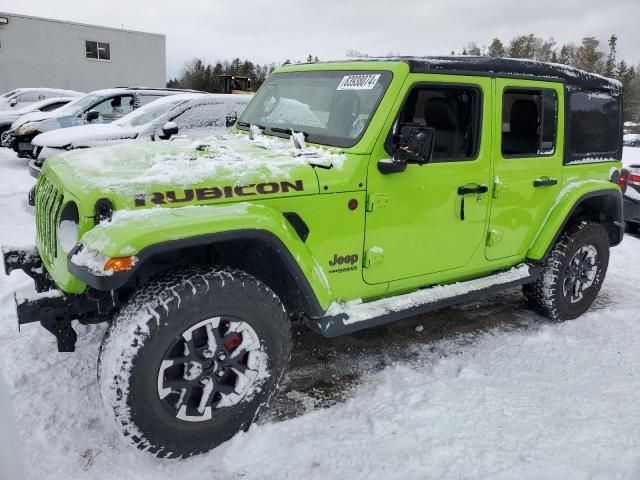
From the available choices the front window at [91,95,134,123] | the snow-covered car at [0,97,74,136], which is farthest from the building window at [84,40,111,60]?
the front window at [91,95,134,123]

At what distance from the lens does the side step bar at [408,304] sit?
2.99m

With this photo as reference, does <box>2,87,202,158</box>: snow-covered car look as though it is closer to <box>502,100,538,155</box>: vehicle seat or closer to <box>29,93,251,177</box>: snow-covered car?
<box>29,93,251,177</box>: snow-covered car

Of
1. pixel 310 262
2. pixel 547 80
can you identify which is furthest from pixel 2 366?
pixel 547 80

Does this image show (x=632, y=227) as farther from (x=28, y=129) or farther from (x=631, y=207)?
(x=28, y=129)

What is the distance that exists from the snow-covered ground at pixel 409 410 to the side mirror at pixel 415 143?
4.55 feet

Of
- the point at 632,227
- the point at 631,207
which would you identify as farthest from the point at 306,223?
the point at 632,227

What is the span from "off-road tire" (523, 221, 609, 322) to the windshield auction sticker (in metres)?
2.06

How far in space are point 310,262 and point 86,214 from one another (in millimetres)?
1100

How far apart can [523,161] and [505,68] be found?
649 millimetres

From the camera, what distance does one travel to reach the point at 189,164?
9.29 ft

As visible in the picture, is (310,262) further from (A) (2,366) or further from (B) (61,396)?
(A) (2,366)

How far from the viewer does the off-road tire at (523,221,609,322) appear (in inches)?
166

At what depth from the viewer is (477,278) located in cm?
388

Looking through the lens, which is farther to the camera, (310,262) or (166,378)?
(310,262)
